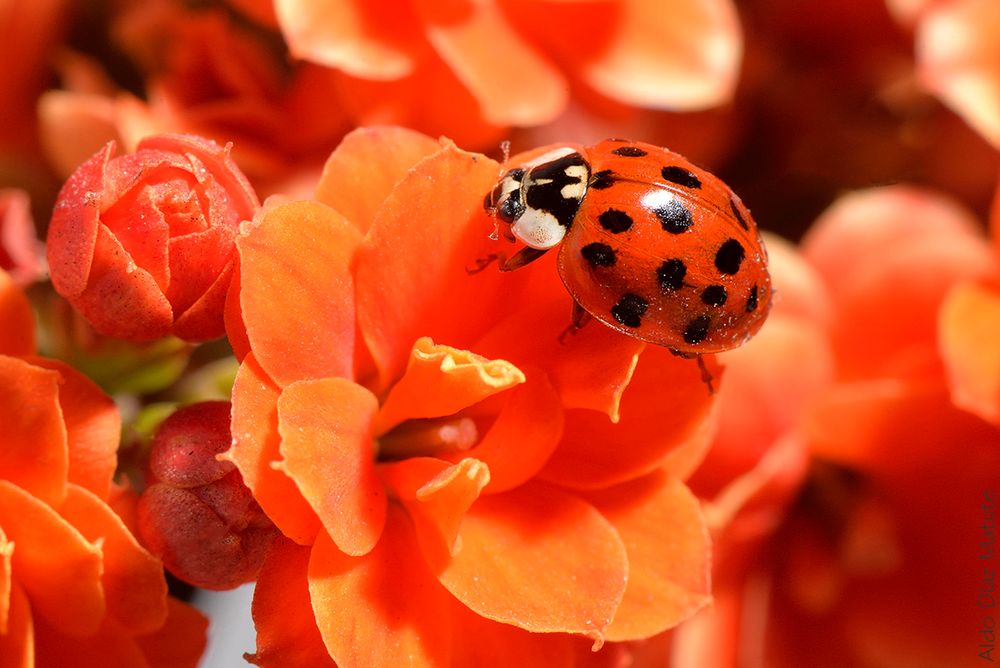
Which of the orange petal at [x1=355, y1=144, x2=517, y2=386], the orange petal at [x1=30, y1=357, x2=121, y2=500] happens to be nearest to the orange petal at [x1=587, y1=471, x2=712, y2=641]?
the orange petal at [x1=355, y1=144, x2=517, y2=386]

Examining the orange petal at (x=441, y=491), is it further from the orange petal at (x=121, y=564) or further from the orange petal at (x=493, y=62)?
the orange petal at (x=493, y=62)

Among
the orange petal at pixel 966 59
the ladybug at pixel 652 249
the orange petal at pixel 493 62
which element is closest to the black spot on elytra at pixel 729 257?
the ladybug at pixel 652 249

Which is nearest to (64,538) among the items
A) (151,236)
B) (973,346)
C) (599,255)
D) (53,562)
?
(53,562)

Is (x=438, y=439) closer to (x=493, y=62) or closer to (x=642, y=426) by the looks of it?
(x=642, y=426)

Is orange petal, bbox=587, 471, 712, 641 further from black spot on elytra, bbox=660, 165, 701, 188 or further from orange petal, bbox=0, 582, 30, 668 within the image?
orange petal, bbox=0, 582, 30, 668

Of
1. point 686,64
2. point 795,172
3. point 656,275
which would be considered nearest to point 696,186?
point 656,275

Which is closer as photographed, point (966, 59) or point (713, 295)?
point (713, 295)
